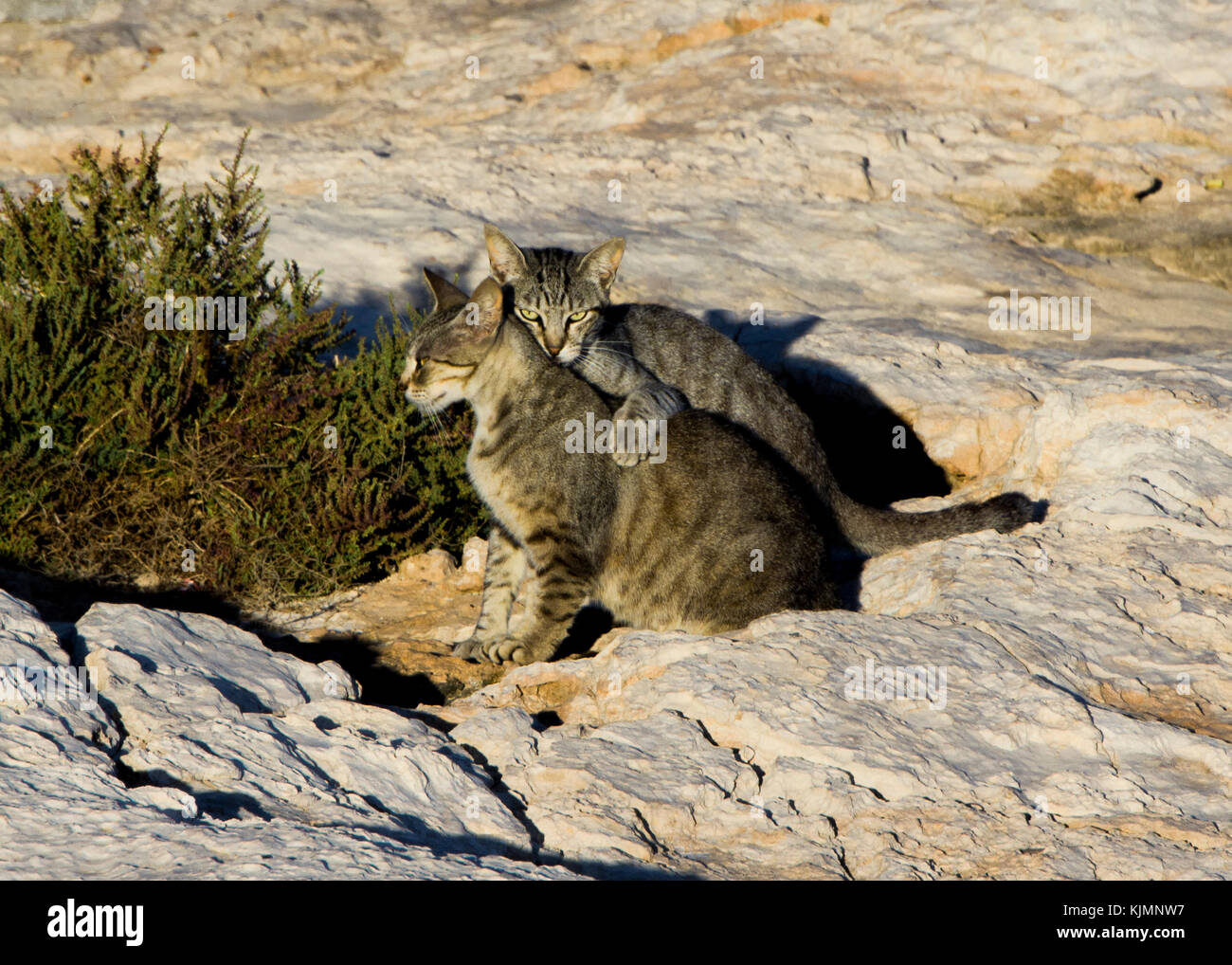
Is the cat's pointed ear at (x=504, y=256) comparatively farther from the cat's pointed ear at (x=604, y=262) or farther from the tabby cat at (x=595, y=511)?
the tabby cat at (x=595, y=511)

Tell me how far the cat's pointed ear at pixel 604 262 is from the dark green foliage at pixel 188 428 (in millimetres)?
1156

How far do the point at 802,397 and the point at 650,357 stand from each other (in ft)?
4.60

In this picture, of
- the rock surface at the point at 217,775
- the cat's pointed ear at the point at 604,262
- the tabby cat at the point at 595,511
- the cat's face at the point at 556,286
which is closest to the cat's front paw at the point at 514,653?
the tabby cat at the point at 595,511

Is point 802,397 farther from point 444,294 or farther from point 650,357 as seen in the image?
point 444,294

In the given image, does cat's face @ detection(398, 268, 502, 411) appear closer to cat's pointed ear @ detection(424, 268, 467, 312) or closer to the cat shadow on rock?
cat's pointed ear @ detection(424, 268, 467, 312)

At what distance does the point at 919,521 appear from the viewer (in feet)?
18.8

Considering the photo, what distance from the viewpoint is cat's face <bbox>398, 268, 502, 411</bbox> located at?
18.4 ft

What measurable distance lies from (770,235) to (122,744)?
273 inches

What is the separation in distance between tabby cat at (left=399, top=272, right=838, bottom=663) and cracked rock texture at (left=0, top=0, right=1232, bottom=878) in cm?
47

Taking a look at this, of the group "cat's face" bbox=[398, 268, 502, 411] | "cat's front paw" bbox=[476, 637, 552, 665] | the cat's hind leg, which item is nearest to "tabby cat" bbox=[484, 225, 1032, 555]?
"cat's face" bbox=[398, 268, 502, 411]

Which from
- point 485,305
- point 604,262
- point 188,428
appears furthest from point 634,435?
point 188,428

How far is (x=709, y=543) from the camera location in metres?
5.36

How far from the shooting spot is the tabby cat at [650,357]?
20.0 ft

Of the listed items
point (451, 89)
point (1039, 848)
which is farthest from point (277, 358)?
point (451, 89)
